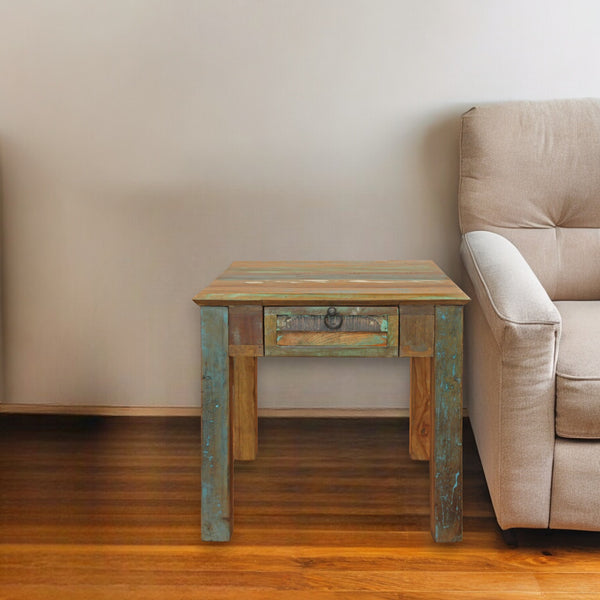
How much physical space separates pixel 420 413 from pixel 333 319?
0.59 metres

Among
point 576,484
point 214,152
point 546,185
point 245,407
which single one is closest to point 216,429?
point 245,407

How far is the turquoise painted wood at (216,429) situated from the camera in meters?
1.32

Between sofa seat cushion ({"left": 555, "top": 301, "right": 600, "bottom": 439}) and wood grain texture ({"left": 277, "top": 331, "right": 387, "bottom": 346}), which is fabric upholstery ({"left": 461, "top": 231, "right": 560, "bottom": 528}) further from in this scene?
wood grain texture ({"left": 277, "top": 331, "right": 387, "bottom": 346})

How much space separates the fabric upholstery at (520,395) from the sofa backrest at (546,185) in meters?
0.46

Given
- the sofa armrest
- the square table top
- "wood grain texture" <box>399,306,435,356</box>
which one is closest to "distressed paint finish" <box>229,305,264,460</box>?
the square table top

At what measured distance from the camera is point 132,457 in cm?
185

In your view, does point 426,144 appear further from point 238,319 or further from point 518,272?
point 238,319

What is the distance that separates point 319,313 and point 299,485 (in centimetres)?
55

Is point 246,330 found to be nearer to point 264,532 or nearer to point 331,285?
point 331,285

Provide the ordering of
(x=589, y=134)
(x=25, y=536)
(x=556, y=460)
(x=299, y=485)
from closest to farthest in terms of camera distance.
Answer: (x=556, y=460)
(x=25, y=536)
(x=299, y=485)
(x=589, y=134)

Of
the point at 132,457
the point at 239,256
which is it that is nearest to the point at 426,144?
the point at 239,256

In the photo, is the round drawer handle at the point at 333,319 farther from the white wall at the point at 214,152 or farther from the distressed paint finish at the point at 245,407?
the white wall at the point at 214,152

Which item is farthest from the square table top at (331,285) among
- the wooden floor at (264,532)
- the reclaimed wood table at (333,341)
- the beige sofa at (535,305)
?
the wooden floor at (264,532)

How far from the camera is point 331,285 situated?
1.43 metres
